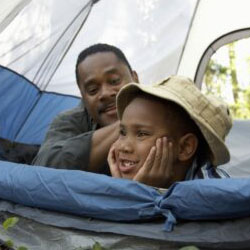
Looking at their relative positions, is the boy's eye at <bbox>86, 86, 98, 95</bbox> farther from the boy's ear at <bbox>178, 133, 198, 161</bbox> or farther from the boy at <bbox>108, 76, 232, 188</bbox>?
the boy's ear at <bbox>178, 133, 198, 161</bbox>

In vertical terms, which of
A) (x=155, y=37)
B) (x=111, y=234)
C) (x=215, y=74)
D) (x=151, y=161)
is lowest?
(x=111, y=234)

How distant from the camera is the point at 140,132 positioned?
43.6 inches

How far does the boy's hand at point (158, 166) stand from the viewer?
1.06m

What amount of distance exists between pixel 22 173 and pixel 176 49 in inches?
71.8

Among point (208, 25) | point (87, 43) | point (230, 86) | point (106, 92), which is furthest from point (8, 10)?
point (230, 86)

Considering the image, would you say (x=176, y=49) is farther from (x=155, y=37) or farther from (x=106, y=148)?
(x=106, y=148)

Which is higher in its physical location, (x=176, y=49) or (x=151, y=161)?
(x=176, y=49)

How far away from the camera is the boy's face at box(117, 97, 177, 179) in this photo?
1094mm

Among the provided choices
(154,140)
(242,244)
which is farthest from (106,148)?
(242,244)

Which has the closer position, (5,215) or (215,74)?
(5,215)

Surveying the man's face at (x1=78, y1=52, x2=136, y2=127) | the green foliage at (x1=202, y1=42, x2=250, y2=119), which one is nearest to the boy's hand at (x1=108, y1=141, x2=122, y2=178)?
the man's face at (x1=78, y1=52, x2=136, y2=127)

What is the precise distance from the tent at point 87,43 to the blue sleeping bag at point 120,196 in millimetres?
1052

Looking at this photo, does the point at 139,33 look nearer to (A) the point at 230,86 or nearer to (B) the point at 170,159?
(B) the point at 170,159

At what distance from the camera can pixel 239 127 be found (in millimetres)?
2291
